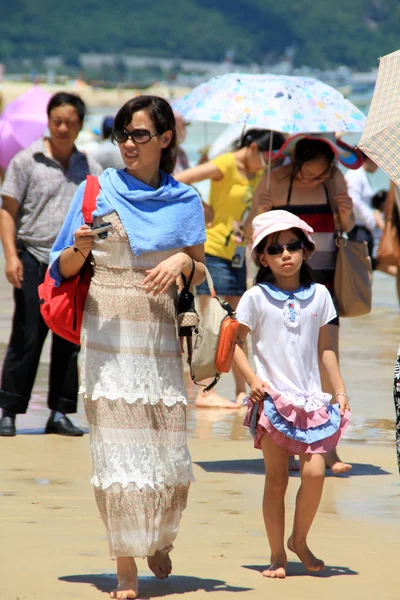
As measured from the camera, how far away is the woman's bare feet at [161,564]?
472cm

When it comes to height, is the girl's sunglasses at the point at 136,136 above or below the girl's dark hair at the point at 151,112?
below

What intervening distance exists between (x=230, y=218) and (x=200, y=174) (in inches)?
23.3

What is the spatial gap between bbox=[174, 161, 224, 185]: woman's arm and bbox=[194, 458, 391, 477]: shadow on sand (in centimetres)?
180

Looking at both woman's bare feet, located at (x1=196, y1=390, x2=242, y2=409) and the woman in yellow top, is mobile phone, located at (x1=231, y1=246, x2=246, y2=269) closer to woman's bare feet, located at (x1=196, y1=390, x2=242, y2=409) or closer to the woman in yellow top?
the woman in yellow top

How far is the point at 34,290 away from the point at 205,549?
8.61 feet

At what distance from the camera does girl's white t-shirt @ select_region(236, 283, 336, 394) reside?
4965mm

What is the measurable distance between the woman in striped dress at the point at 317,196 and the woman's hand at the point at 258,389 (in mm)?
1904

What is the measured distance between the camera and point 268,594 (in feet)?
15.2

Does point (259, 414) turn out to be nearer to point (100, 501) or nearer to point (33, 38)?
point (100, 501)

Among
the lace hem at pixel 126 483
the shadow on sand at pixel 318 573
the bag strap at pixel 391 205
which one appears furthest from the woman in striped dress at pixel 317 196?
the bag strap at pixel 391 205

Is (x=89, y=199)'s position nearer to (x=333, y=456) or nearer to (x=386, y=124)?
(x=386, y=124)

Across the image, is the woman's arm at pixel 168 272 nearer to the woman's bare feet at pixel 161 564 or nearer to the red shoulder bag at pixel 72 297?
the red shoulder bag at pixel 72 297

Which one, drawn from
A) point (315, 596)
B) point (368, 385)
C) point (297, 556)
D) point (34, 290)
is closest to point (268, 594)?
point (315, 596)

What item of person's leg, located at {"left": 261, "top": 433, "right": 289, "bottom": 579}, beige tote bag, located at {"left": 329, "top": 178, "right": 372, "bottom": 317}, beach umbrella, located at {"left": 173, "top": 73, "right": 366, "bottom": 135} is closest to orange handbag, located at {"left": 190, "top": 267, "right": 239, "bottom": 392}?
person's leg, located at {"left": 261, "top": 433, "right": 289, "bottom": 579}
